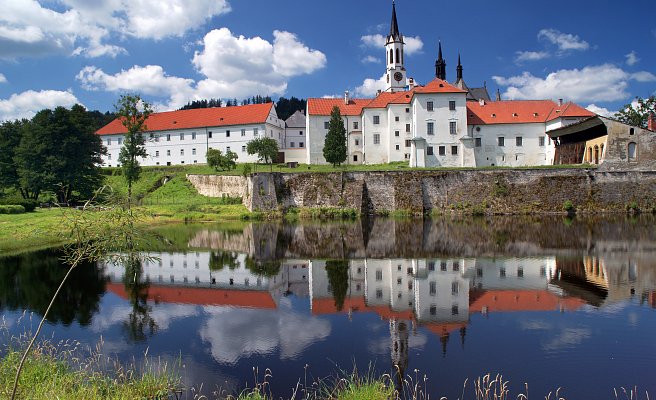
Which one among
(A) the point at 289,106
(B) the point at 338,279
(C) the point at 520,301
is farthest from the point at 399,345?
(A) the point at 289,106

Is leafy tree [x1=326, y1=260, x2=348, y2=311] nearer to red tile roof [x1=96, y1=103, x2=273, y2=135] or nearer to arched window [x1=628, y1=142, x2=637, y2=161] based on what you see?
arched window [x1=628, y1=142, x2=637, y2=161]

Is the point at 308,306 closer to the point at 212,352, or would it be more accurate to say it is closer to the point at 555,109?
the point at 212,352

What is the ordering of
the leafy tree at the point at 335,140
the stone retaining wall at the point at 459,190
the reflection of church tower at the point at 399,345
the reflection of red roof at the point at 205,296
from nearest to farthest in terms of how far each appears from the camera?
the reflection of church tower at the point at 399,345, the reflection of red roof at the point at 205,296, the stone retaining wall at the point at 459,190, the leafy tree at the point at 335,140

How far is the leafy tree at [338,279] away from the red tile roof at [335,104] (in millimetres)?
34553

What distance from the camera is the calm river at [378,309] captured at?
28.8 ft

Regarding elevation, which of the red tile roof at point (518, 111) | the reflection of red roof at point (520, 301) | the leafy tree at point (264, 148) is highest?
the red tile roof at point (518, 111)

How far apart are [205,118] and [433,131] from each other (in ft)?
101

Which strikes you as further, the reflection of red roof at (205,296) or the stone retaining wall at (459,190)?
the stone retaining wall at (459,190)

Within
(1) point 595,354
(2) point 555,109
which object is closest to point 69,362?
(1) point 595,354

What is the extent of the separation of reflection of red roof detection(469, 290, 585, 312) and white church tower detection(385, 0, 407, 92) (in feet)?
154

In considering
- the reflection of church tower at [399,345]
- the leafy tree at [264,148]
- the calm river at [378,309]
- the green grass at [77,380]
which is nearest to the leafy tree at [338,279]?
the calm river at [378,309]

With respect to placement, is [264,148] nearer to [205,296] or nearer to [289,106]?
[205,296]

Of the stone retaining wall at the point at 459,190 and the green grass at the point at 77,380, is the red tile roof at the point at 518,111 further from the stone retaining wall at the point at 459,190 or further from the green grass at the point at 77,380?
the green grass at the point at 77,380

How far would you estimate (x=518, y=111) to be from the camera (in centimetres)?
4834
